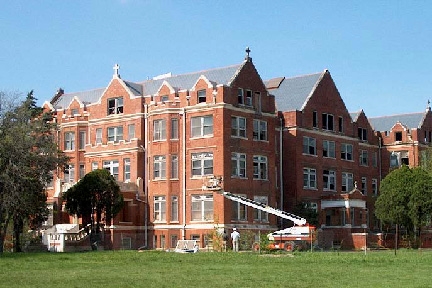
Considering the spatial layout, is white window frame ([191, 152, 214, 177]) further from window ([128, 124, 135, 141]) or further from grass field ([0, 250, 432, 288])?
grass field ([0, 250, 432, 288])

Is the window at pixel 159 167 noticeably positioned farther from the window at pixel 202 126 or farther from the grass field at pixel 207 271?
the grass field at pixel 207 271

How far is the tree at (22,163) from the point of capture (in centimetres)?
4762

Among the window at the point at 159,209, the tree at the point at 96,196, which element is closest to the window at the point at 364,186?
the window at the point at 159,209

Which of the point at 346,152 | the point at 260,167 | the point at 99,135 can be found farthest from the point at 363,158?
the point at 99,135

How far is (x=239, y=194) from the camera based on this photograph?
5825cm

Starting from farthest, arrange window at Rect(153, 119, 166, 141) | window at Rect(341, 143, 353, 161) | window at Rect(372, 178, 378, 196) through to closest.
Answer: window at Rect(372, 178, 378, 196), window at Rect(341, 143, 353, 161), window at Rect(153, 119, 166, 141)

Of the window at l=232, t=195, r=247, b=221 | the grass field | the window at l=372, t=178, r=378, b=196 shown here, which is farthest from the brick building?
the grass field

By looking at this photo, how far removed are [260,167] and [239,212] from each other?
438 centimetres

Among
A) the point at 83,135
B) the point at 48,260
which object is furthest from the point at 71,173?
the point at 48,260

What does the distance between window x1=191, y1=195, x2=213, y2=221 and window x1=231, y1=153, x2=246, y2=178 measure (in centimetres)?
265

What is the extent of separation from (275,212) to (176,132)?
967cm

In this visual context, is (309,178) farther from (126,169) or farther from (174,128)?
(126,169)

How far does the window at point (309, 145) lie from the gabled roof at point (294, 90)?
2712 mm

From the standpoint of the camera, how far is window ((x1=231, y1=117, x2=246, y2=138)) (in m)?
58.5
